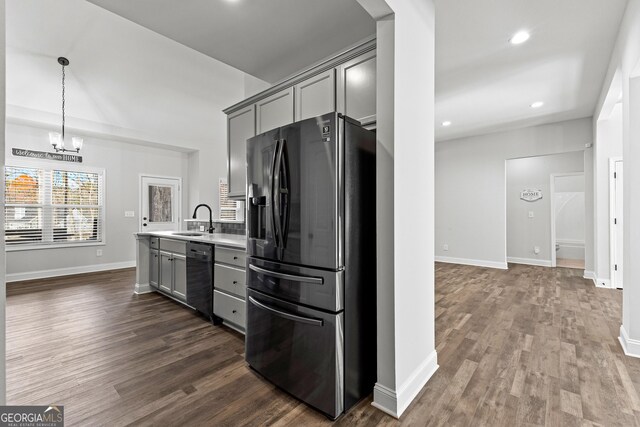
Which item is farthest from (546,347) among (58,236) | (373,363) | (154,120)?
(58,236)

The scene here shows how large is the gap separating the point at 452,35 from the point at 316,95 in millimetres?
1514

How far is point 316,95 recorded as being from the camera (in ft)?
8.50

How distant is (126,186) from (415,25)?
635cm

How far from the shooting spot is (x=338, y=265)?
5.47 feet

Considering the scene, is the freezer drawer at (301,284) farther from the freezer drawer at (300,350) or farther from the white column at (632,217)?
the white column at (632,217)

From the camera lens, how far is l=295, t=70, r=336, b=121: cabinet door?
2.45 m

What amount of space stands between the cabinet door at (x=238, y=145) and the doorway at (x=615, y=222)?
17.8ft

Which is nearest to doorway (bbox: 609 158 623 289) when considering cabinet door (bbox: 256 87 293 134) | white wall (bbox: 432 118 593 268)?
white wall (bbox: 432 118 593 268)

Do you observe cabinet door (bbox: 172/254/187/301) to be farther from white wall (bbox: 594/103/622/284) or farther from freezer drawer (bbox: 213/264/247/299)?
white wall (bbox: 594/103/622/284)

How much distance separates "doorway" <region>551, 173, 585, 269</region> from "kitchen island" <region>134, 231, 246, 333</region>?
800cm

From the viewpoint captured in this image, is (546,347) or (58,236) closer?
(546,347)

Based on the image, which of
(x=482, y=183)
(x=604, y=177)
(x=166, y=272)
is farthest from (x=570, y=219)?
(x=166, y=272)

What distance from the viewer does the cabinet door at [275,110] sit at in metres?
2.89

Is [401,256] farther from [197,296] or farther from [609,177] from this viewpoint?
[609,177]
